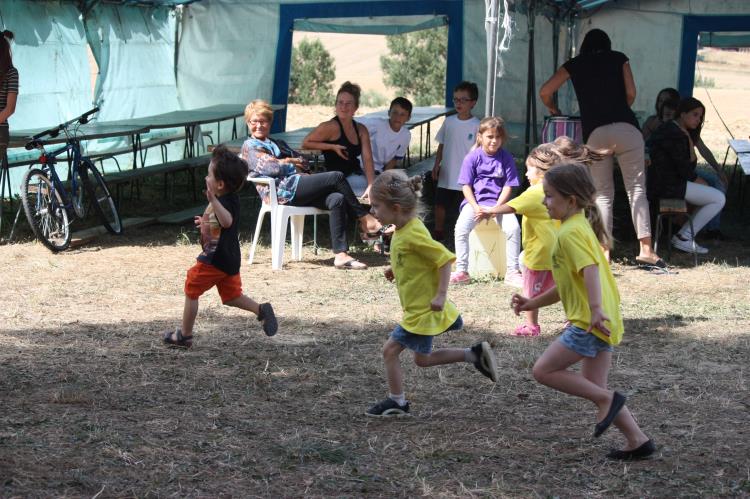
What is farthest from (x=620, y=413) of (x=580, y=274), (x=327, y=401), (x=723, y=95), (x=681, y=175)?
(x=723, y=95)

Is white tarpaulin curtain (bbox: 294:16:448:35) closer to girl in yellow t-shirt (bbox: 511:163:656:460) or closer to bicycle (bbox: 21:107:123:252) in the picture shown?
bicycle (bbox: 21:107:123:252)

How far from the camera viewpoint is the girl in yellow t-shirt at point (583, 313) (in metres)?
3.59

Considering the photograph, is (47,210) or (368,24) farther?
(368,24)

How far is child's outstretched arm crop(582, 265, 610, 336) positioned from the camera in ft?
11.7

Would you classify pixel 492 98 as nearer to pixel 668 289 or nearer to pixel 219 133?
pixel 668 289

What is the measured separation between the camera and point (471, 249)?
7.37 metres

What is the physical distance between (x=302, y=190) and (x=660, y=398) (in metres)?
3.74

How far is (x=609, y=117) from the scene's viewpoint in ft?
25.1

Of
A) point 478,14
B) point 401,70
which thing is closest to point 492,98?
point 478,14

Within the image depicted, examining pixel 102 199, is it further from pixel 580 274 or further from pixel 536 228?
pixel 580 274

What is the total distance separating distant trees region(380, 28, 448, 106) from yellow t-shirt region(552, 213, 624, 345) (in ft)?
87.6

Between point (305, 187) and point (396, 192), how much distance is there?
12.0 feet

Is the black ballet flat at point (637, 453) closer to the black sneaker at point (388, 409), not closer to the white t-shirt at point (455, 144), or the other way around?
the black sneaker at point (388, 409)

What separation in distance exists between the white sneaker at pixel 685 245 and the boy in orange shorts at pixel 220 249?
441 centimetres
